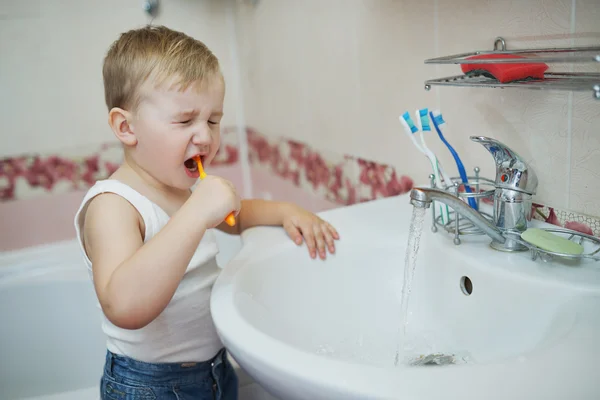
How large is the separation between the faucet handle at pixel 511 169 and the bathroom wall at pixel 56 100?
1.27 metres

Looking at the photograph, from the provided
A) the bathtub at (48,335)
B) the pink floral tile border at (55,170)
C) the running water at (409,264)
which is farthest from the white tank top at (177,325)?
the pink floral tile border at (55,170)

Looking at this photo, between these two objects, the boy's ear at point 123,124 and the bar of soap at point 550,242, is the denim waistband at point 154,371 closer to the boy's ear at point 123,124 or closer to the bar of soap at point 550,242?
the boy's ear at point 123,124

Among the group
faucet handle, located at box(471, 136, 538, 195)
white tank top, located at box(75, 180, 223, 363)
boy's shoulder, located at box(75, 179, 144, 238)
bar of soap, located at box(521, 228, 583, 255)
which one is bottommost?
white tank top, located at box(75, 180, 223, 363)

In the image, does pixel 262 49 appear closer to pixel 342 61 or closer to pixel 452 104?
pixel 342 61

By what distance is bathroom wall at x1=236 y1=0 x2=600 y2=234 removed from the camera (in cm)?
72

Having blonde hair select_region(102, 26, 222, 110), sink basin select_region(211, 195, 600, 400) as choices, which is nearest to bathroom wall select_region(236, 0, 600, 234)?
sink basin select_region(211, 195, 600, 400)

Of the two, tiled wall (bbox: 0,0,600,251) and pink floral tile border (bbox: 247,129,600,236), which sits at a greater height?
tiled wall (bbox: 0,0,600,251)

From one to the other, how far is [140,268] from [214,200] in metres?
0.13

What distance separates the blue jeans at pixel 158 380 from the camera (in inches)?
35.2

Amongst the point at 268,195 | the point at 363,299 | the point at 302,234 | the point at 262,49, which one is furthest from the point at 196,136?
the point at 268,195

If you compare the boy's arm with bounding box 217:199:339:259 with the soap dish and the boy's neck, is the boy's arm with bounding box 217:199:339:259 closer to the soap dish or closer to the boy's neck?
the boy's neck

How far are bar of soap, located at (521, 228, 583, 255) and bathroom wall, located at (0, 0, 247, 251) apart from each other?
1.36 meters

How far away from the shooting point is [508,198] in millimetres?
733

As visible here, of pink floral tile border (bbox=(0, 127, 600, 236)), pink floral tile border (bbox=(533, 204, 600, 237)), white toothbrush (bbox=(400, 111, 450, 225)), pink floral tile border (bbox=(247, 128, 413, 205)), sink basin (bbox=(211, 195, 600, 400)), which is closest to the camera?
sink basin (bbox=(211, 195, 600, 400))
